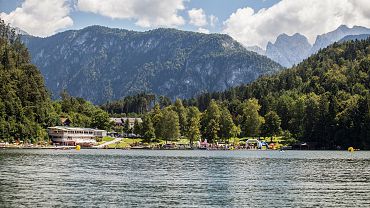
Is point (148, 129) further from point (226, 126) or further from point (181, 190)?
point (181, 190)

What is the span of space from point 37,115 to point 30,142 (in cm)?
1994

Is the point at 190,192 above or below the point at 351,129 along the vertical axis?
below

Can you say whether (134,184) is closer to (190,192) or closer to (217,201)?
(190,192)

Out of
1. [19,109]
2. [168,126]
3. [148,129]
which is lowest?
[148,129]

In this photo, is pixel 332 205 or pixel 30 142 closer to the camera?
pixel 332 205

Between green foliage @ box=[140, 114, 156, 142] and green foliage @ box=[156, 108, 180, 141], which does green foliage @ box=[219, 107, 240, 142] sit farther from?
green foliage @ box=[140, 114, 156, 142]

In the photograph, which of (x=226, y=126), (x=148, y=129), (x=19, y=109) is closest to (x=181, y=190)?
(x=19, y=109)

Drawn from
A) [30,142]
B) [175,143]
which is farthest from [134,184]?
[175,143]

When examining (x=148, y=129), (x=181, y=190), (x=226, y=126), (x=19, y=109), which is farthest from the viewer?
(x=148, y=129)

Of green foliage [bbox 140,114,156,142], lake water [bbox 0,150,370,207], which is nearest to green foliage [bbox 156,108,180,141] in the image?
green foliage [bbox 140,114,156,142]

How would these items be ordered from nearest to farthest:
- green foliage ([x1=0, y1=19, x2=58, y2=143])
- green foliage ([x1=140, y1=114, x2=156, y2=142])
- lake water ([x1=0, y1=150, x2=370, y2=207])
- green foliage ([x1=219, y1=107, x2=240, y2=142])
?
lake water ([x1=0, y1=150, x2=370, y2=207]) < green foliage ([x1=0, y1=19, x2=58, y2=143]) < green foliage ([x1=219, y1=107, x2=240, y2=142]) < green foliage ([x1=140, y1=114, x2=156, y2=142])

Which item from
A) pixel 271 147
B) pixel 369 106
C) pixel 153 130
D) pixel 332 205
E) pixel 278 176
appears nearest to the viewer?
pixel 332 205

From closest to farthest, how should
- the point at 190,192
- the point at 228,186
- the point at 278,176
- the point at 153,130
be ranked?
the point at 190,192, the point at 228,186, the point at 278,176, the point at 153,130

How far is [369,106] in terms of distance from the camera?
565 feet
